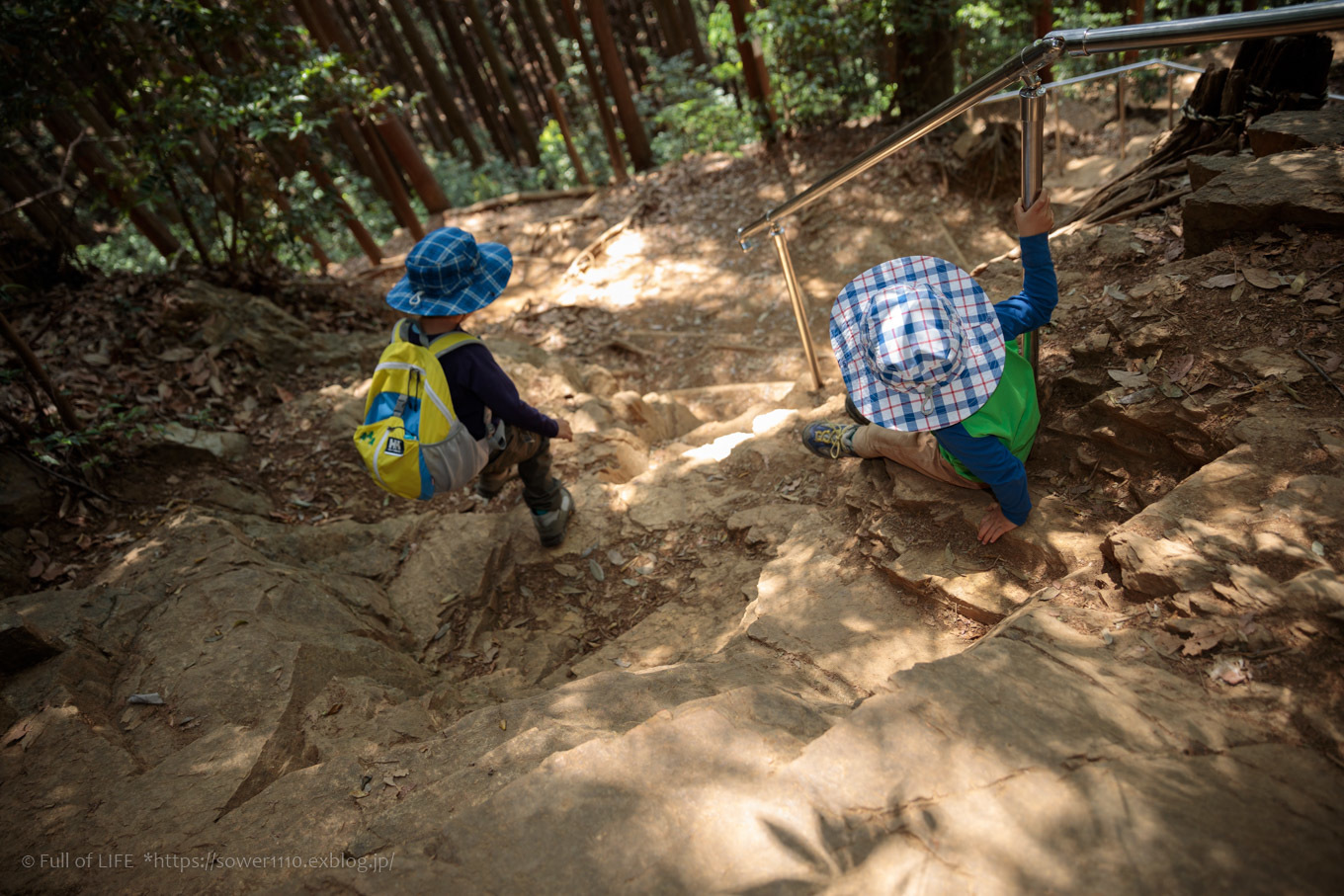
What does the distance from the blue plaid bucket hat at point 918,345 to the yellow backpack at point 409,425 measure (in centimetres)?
187

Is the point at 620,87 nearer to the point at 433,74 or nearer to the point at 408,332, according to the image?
the point at 433,74

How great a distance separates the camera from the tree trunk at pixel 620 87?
1020cm

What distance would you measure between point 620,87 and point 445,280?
933 cm

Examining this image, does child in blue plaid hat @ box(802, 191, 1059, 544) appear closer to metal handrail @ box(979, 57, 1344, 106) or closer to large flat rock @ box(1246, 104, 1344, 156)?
metal handrail @ box(979, 57, 1344, 106)

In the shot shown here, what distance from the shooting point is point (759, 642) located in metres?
2.78

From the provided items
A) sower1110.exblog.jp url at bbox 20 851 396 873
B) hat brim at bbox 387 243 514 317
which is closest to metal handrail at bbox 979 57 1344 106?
hat brim at bbox 387 243 514 317

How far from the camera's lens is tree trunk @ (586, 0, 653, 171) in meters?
10.2

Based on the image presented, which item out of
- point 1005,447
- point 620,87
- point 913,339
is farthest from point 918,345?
point 620,87

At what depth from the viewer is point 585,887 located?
1640 millimetres

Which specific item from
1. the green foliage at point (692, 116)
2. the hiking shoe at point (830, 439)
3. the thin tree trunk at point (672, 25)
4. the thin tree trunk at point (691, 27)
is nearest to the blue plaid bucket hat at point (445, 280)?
the hiking shoe at point (830, 439)

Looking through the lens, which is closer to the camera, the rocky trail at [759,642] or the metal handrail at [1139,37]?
the rocky trail at [759,642]

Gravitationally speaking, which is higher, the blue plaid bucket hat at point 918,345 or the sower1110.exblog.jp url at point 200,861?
the blue plaid bucket hat at point 918,345

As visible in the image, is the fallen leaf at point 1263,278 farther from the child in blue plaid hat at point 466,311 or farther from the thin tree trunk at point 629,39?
the thin tree trunk at point 629,39

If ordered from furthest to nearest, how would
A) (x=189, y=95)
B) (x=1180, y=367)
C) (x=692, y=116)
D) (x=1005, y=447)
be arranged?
1. (x=692, y=116)
2. (x=189, y=95)
3. (x=1180, y=367)
4. (x=1005, y=447)
